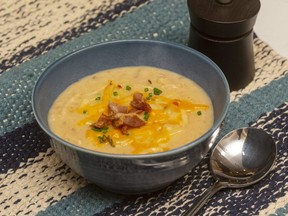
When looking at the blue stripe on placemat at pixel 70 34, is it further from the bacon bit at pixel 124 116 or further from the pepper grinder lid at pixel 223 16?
the bacon bit at pixel 124 116

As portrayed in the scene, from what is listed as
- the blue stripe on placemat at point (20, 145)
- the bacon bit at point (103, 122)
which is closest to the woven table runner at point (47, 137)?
the blue stripe on placemat at point (20, 145)

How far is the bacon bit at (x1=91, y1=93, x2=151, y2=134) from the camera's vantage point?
132 cm

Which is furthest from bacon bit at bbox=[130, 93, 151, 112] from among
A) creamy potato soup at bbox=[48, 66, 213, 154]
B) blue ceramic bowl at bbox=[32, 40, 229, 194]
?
blue ceramic bowl at bbox=[32, 40, 229, 194]

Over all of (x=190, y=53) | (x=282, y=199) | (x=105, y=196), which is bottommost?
(x=282, y=199)

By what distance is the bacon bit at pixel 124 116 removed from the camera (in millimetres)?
1319

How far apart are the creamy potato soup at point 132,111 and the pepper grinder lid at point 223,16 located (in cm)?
15

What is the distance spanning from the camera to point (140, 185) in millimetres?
1287

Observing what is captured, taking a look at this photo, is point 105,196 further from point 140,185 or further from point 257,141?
point 257,141

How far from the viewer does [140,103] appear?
138 cm

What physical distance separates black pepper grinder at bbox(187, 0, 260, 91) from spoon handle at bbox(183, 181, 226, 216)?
0.40 m

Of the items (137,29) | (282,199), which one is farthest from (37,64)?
(282,199)

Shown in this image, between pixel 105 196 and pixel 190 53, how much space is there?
1.39 feet

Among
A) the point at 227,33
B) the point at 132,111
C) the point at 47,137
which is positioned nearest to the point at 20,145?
the point at 47,137

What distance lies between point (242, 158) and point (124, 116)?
0.99ft
